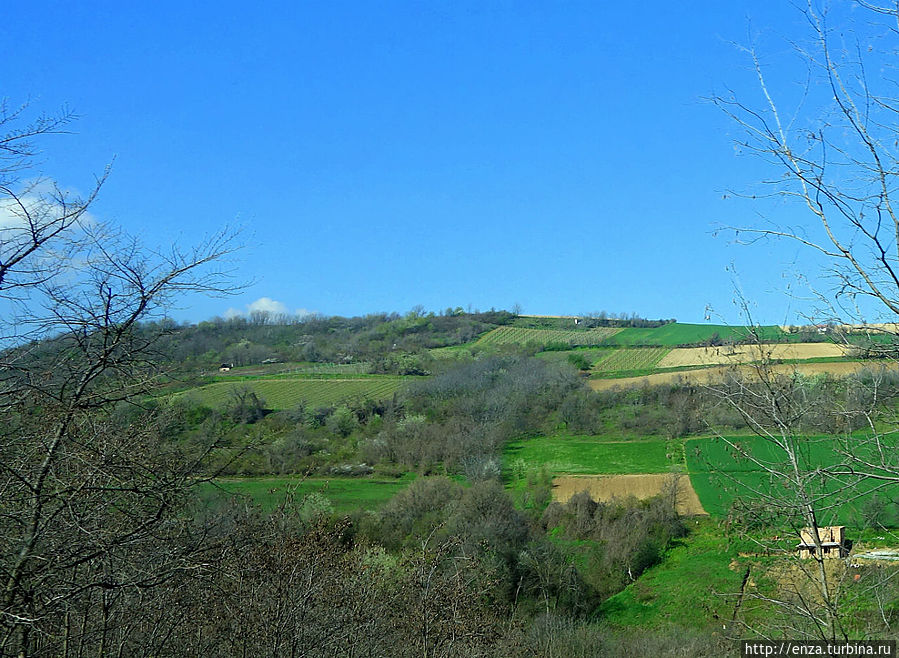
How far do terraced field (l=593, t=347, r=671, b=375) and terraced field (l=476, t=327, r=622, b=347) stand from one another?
7.29 metres

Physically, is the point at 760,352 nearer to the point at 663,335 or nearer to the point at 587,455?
the point at 587,455

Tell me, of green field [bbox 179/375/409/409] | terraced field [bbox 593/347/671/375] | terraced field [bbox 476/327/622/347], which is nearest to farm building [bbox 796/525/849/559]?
green field [bbox 179/375/409/409]

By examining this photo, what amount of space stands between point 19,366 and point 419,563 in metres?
6.61

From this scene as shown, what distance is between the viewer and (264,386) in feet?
197

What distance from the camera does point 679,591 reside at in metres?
33.5

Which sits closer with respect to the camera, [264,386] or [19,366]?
[19,366]

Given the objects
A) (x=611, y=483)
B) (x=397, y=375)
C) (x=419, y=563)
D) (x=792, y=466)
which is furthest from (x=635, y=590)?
(x=397, y=375)

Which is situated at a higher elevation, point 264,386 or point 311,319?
point 311,319

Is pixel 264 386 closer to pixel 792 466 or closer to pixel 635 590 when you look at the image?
pixel 635 590

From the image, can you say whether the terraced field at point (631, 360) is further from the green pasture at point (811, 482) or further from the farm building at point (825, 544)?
the farm building at point (825, 544)

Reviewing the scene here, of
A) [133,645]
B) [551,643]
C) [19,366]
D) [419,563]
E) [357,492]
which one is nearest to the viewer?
[19,366]

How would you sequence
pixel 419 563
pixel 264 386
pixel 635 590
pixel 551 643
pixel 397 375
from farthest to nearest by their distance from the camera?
pixel 397 375
pixel 264 386
pixel 635 590
pixel 551 643
pixel 419 563

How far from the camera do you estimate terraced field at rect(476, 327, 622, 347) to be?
8125cm

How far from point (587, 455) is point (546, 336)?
34742mm
